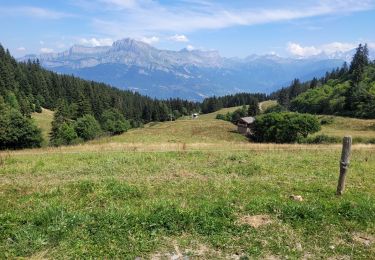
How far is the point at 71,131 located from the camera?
4205 inches

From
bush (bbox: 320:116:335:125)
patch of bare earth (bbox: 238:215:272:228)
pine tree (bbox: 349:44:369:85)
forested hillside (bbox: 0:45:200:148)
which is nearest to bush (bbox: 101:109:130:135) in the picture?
forested hillside (bbox: 0:45:200:148)

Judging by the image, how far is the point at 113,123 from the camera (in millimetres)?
141000

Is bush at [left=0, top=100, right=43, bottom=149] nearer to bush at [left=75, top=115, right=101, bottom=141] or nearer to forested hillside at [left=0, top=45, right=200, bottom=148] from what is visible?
forested hillside at [left=0, top=45, right=200, bottom=148]

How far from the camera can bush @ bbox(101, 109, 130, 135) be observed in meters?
139

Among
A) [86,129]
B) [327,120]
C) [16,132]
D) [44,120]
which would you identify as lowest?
[86,129]

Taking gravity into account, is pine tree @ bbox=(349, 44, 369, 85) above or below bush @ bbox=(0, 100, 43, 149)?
above

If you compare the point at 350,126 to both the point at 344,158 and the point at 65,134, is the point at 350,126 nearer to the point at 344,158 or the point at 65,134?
the point at 65,134

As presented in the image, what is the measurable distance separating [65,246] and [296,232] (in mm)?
6052

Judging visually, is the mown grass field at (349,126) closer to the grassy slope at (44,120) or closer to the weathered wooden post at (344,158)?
the grassy slope at (44,120)

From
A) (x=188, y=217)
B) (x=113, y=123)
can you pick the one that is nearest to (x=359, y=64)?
(x=113, y=123)

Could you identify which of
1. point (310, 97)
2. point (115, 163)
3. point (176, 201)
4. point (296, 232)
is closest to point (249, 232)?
point (296, 232)

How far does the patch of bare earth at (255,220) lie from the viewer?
1066 cm

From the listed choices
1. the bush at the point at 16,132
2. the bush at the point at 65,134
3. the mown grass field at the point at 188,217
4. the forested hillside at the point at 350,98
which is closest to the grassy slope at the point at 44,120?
the bush at the point at 65,134

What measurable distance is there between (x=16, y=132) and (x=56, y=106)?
8994 cm
